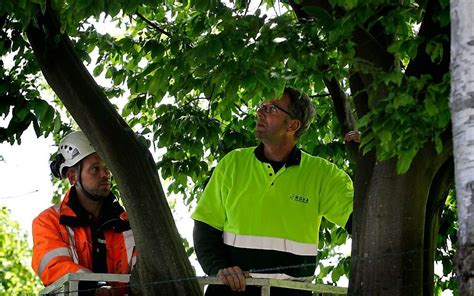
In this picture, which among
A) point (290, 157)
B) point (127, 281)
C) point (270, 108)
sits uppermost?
point (270, 108)

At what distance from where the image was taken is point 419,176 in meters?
6.50

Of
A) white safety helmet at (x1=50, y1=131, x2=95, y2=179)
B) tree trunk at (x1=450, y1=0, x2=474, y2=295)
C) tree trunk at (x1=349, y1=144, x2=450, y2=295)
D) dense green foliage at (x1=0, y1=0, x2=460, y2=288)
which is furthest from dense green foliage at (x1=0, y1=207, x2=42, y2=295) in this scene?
tree trunk at (x1=450, y1=0, x2=474, y2=295)

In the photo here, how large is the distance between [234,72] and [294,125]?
1.23 metres

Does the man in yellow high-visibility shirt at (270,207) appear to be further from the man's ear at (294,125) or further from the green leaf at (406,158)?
the green leaf at (406,158)

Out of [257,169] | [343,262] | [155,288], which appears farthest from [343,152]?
[155,288]

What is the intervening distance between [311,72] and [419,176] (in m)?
0.84

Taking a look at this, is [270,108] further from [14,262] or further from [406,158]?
[14,262]

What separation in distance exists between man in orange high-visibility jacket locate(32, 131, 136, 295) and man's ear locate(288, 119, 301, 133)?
1247mm

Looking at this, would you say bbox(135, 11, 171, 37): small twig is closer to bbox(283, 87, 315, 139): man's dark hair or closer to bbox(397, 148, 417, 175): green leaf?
bbox(283, 87, 315, 139): man's dark hair

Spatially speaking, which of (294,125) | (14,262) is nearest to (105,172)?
(294,125)

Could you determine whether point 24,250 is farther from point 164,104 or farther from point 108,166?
point 108,166

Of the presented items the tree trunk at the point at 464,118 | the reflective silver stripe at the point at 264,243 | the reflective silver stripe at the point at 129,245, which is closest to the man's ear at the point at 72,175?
the reflective silver stripe at the point at 129,245

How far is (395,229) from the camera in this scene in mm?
6520

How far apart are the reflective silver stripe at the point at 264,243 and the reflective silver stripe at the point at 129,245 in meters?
0.64
